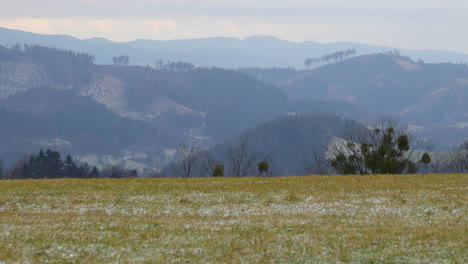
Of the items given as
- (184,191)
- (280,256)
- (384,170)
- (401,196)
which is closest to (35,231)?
(280,256)

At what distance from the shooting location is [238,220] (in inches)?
1057

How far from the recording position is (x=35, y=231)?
24109 mm

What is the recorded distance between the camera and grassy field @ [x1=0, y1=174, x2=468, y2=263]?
19812mm

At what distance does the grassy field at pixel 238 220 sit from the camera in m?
19.8

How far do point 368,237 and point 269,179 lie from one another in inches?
779

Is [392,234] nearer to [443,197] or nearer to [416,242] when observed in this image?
[416,242]

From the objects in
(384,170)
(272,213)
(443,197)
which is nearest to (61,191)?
(272,213)

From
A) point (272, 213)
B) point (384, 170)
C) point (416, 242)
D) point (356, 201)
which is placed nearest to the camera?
point (416, 242)

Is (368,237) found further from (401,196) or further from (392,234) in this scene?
(401,196)

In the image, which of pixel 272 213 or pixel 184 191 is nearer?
pixel 272 213

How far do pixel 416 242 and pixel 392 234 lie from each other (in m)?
1.56

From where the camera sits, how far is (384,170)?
169 feet

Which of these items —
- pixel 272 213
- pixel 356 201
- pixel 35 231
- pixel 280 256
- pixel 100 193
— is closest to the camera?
pixel 280 256

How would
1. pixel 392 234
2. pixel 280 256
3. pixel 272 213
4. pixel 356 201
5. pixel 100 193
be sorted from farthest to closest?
pixel 100 193 → pixel 356 201 → pixel 272 213 → pixel 392 234 → pixel 280 256
